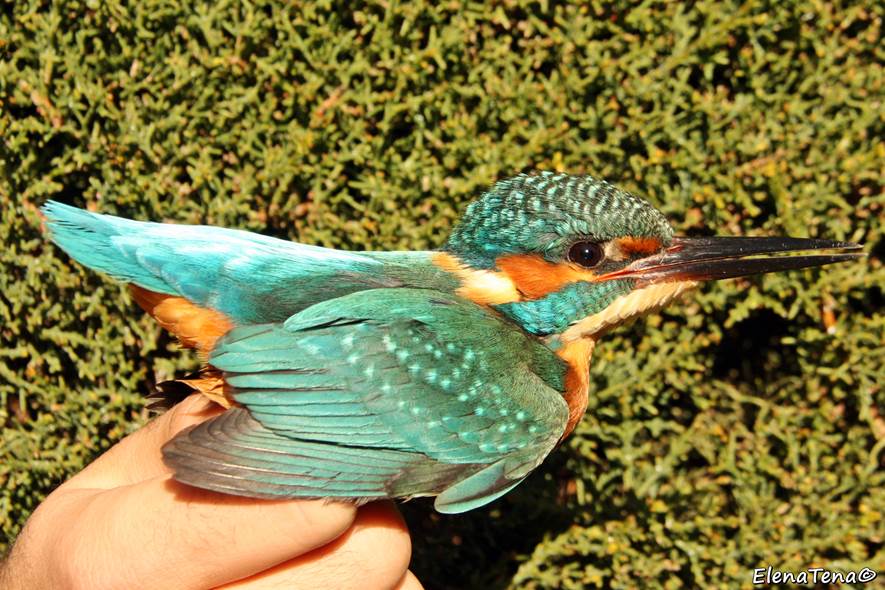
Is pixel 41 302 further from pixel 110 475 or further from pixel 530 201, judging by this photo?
pixel 530 201

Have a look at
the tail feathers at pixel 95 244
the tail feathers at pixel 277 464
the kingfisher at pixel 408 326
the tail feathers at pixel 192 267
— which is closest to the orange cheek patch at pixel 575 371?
the kingfisher at pixel 408 326

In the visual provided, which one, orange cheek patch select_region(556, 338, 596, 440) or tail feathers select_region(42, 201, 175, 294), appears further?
orange cheek patch select_region(556, 338, 596, 440)

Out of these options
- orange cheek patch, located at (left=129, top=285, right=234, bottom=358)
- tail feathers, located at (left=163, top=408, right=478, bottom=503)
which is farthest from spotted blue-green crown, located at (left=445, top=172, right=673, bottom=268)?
orange cheek patch, located at (left=129, top=285, right=234, bottom=358)

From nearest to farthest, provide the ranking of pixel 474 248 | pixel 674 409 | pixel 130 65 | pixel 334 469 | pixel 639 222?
pixel 334 469
pixel 639 222
pixel 474 248
pixel 130 65
pixel 674 409

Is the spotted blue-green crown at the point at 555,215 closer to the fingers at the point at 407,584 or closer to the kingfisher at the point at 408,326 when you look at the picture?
the kingfisher at the point at 408,326

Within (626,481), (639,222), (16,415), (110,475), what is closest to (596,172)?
(639,222)

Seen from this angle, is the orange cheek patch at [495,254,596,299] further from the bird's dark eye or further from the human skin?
the human skin
